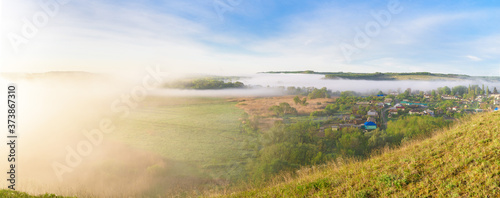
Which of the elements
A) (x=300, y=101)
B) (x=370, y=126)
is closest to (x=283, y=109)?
(x=300, y=101)

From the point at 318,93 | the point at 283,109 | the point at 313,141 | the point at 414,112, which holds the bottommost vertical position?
the point at 313,141

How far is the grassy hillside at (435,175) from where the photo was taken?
441 centimetres

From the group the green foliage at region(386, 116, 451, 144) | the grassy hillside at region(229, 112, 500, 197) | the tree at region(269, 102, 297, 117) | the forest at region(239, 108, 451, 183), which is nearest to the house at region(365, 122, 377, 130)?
the forest at region(239, 108, 451, 183)

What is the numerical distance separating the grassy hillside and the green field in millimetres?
18921

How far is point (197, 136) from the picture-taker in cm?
3266

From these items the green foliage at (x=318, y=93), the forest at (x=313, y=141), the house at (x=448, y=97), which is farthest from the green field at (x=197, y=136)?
the house at (x=448, y=97)

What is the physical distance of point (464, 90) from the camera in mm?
38938

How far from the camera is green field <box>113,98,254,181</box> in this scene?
2655 cm

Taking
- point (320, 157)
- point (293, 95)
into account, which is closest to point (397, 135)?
point (320, 157)

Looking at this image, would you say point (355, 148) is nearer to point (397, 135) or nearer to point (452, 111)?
point (397, 135)

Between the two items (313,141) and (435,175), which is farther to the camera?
(313,141)

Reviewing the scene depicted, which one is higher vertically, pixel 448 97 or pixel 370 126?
pixel 448 97

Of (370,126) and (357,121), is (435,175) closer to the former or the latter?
(370,126)

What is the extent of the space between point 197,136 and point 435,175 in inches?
1183
